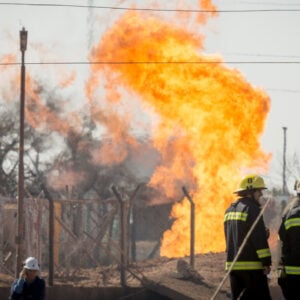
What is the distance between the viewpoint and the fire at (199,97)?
3038cm

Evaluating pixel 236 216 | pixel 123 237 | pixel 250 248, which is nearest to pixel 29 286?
pixel 236 216

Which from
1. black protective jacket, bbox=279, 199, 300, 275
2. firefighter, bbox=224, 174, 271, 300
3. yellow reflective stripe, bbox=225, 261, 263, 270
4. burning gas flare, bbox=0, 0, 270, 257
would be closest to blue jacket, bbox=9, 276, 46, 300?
firefighter, bbox=224, 174, 271, 300

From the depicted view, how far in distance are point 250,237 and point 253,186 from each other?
2.16 ft

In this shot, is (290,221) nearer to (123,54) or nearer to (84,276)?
(84,276)

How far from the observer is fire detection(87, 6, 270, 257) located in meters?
30.4

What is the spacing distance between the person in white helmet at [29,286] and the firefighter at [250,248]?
109 inches

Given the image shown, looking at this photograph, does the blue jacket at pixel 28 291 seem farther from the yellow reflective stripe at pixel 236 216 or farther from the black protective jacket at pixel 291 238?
the black protective jacket at pixel 291 238

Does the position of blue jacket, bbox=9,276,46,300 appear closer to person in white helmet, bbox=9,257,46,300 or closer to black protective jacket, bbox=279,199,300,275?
person in white helmet, bbox=9,257,46,300

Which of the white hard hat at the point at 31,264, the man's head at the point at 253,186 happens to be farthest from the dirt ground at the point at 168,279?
the man's head at the point at 253,186

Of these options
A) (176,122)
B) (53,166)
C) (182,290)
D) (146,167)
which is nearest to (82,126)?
(53,166)

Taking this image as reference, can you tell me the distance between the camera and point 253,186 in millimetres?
11867

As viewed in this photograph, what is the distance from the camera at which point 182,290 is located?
71.8 feet

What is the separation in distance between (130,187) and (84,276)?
80.1 feet

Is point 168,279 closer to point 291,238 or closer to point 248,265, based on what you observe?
point 248,265
